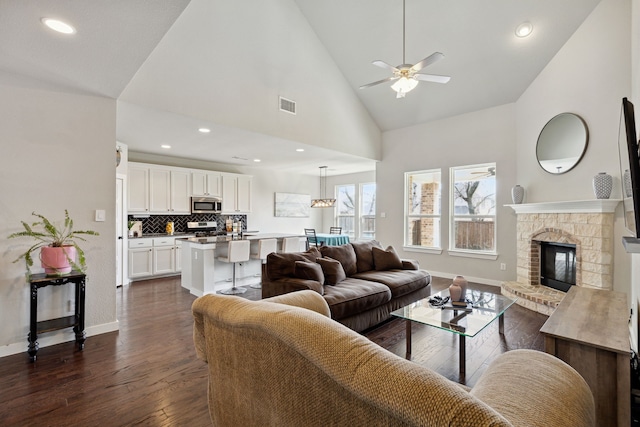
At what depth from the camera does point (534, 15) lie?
13.5 feet

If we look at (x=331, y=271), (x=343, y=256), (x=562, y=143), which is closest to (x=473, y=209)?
(x=562, y=143)

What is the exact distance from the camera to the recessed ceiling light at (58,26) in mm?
1949

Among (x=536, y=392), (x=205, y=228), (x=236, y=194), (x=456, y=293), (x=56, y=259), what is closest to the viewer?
(x=536, y=392)

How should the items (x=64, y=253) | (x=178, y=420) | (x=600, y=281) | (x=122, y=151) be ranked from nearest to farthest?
(x=178, y=420), (x=64, y=253), (x=600, y=281), (x=122, y=151)

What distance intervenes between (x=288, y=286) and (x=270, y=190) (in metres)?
5.90

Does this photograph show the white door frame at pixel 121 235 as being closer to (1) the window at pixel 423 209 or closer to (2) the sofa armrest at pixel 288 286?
(2) the sofa armrest at pixel 288 286

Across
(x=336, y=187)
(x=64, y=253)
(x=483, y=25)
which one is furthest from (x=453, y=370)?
(x=336, y=187)

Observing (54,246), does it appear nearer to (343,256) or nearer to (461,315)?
(343,256)

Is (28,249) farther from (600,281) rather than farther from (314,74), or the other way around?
(600,281)

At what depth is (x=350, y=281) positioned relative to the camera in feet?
12.0

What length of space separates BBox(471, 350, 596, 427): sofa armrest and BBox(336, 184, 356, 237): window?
26.6 feet

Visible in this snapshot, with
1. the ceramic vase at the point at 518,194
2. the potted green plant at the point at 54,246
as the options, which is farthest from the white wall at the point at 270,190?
the ceramic vase at the point at 518,194

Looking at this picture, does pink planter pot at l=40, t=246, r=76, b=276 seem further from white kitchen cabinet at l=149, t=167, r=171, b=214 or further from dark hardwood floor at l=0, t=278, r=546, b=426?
white kitchen cabinet at l=149, t=167, r=171, b=214

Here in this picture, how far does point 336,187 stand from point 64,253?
7787 millimetres
